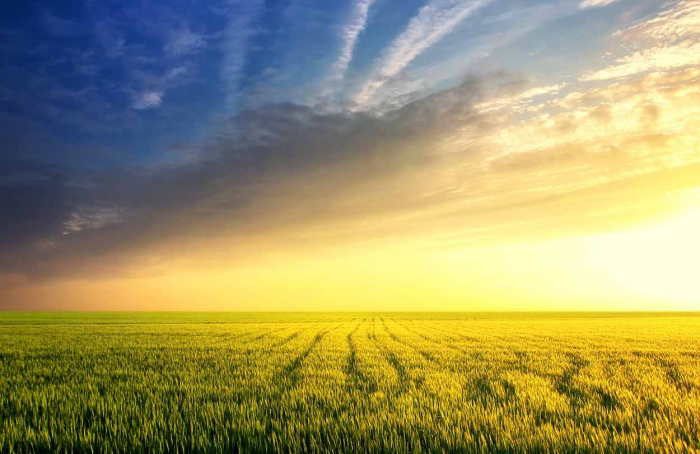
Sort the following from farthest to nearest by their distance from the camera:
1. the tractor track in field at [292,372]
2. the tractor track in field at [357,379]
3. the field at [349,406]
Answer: the tractor track in field at [292,372] < the tractor track in field at [357,379] < the field at [349,406]

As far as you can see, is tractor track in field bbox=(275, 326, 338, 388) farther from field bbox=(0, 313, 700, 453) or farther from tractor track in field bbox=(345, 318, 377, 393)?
tractor track in field bbox=(345, 318, 377, 393)

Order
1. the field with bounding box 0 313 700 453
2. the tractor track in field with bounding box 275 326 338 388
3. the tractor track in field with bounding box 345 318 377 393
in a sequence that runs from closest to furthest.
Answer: the field with bounding box 0 313 700 453
the tractor track in field with bounding box 345 318 377 393
the tractor track in field with bounding box 275 326 338 388

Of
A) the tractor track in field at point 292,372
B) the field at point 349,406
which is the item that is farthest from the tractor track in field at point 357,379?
the tractor track in field at point 292,372

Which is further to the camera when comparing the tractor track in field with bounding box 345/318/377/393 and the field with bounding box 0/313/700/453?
the tractor track in field with bounding box 345/318/377/393

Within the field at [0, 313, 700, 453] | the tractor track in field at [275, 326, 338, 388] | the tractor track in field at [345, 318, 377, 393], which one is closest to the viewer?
the field at [0, 313, 700, 453]

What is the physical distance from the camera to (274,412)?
7.12m

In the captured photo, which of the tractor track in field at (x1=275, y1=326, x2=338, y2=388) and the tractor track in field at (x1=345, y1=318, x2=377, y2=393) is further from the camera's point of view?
the tractor track in field at (x1=275, y1=326, x2=338, y2=388)

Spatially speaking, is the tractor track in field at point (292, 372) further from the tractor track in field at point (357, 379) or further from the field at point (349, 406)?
the tractor track in field at point (357, 379)

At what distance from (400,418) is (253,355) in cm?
1101

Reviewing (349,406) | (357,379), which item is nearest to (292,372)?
(357,379)

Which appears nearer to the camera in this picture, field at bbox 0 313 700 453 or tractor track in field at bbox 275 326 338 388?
field at bbox 0 313 700 453

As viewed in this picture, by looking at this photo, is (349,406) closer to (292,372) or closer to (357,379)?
(357,379)

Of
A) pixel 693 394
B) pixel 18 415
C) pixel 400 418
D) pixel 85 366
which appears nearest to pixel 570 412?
pixel 400 418

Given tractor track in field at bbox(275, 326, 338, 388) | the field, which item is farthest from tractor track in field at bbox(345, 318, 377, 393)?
tractor track in field at bbox(275, 326, 338, 388)
